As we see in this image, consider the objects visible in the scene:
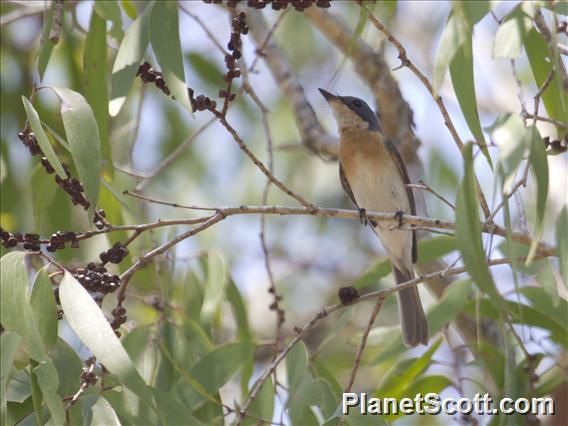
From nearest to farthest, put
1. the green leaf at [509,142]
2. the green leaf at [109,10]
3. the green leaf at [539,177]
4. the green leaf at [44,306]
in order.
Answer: the green leaf at [509,142], the green leaf at [539,177], the green leaf at [44,306], the green leaf at [109,10]

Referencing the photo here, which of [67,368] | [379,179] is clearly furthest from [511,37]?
[379,179]

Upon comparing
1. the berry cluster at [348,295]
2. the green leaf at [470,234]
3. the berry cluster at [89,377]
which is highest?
the berry cluster at [348,295]

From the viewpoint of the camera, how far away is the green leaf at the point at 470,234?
2289mm

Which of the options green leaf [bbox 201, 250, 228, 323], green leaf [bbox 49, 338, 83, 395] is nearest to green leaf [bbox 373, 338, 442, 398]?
green leaf [bbox 201, 250, 228, 323]

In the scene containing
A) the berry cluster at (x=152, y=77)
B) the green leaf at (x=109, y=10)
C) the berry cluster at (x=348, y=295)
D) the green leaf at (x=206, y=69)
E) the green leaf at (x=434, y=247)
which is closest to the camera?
the berry cluster at (x=152, y=77)

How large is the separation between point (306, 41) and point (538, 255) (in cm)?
419

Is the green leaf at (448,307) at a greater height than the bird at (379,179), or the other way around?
the bird at (379,179)

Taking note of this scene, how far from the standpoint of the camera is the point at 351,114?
203 inches

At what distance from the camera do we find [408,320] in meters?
4.26

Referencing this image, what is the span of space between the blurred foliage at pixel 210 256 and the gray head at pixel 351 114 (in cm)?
40

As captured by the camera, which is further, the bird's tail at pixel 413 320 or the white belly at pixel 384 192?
the white belly at pixel 384 192

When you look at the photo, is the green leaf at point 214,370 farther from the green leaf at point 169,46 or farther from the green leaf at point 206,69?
the green leaf at point 206,69

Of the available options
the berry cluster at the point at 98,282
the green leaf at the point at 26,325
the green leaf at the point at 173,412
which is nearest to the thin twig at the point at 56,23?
the berry cluster at the point at 98,282

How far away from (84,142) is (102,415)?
72 cm
